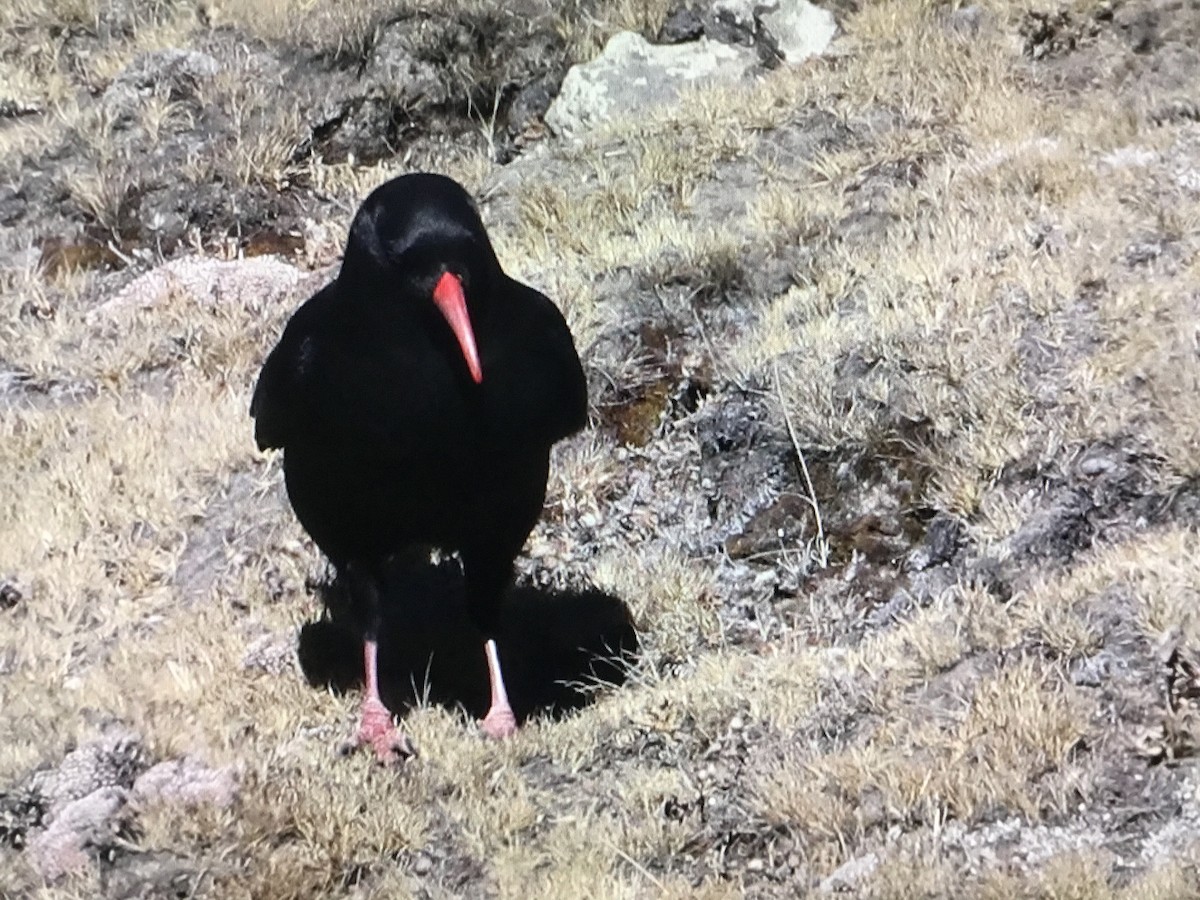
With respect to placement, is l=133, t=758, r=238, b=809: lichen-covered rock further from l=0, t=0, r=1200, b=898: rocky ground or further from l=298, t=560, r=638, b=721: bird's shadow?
l=298, t=560, r=638, b=721: bird's shadow

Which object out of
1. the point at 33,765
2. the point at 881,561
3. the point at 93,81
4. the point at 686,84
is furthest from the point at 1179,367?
the point at 93,81

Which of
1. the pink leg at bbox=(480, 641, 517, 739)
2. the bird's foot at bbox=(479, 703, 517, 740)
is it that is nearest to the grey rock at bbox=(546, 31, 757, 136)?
the pink leg at bbox=(480, 641, 517, 739)

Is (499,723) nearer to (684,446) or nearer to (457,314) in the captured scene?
(457,314)

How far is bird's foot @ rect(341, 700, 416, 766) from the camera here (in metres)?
5.12

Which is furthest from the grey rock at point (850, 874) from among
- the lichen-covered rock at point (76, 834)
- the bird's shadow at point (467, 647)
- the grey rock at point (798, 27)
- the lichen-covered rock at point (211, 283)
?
the grey rock at point (798, 27)

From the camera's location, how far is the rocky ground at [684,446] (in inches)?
176

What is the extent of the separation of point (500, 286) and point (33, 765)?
6.83 feet

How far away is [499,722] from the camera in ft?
17.8

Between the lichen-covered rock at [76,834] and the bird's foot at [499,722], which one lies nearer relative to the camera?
the lichen-covered rock at [76,834]

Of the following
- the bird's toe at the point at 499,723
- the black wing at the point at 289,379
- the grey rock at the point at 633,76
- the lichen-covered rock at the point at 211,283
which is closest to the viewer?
the black wing at the point at 289,379

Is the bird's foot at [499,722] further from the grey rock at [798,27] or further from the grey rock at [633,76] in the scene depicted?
the grey rock at [798,27]

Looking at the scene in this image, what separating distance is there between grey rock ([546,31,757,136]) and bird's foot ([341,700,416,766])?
594 cm

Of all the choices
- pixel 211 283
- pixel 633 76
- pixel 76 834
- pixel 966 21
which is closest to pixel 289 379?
pixel 76 834

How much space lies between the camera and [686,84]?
1069 centimetres
